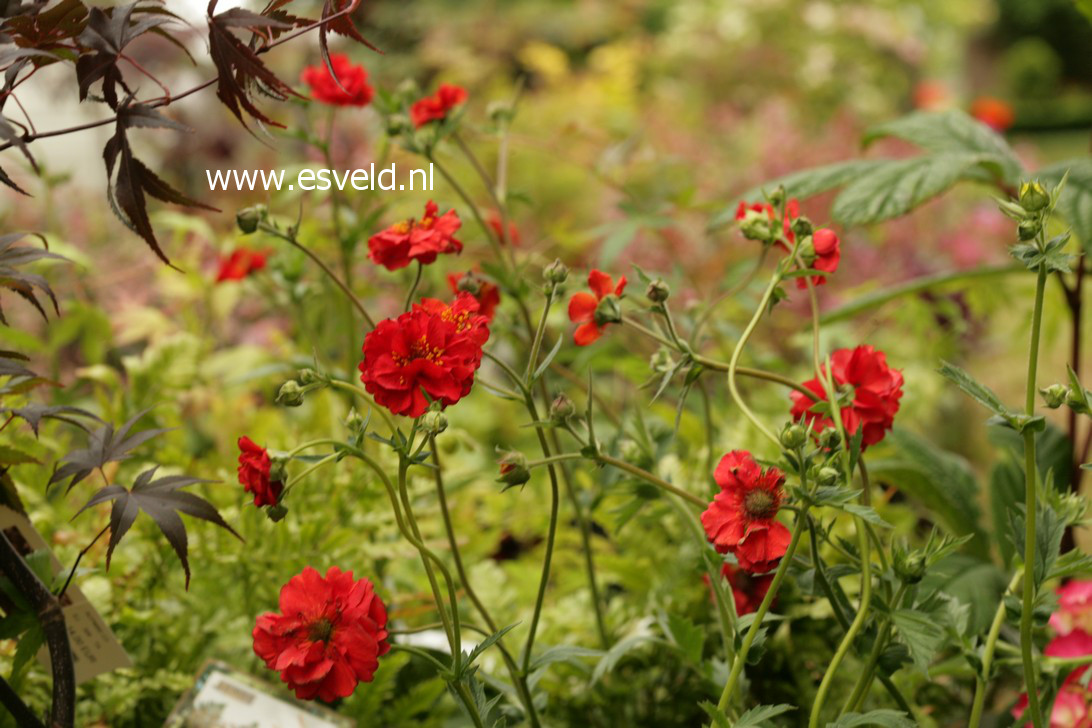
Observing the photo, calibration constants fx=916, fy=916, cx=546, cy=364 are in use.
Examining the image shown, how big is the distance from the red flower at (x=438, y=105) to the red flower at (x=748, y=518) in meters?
0.46

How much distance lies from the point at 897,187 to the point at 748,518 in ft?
1.78

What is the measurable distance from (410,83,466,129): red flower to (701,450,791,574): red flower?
0.46 metres

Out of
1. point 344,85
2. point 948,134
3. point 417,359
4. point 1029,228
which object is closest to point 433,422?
point 417,359

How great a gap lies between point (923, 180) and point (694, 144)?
193 cm

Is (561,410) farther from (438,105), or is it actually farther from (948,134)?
(948,134)

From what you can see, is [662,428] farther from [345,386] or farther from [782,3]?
[782,3]

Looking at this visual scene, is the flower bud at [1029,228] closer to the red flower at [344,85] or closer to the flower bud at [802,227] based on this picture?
the flower bud at [802,227]

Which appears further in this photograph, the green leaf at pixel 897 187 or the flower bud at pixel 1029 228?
the green leaf at pixel 897 187

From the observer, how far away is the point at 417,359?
501 millimetres

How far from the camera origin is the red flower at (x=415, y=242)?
0.61 m

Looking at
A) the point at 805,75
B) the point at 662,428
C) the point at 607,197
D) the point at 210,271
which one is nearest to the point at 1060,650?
the point at 662,428

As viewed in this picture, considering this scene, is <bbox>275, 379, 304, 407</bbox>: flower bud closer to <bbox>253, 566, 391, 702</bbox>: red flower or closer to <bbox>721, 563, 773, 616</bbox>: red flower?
<bbox>253, 566, 391, 702</bbox>: red flower

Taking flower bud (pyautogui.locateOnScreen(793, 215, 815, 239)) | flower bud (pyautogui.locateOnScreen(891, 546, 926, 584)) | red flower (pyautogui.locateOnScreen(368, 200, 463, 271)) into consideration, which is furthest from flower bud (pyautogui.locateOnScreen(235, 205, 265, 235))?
flower bud (pyautogui.locateOnScreen(891, 546, 926, 584))

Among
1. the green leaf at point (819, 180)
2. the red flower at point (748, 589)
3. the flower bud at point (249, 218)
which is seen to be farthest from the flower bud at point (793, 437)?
the green leaf at point (819, 180)
